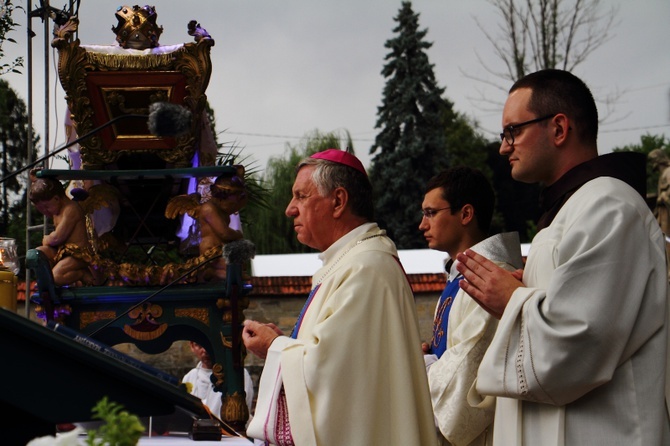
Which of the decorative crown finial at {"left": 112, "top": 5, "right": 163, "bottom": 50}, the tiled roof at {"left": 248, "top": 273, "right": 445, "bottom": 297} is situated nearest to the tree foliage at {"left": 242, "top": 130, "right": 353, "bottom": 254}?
the tiled roof at {"left": 248, "top": 273, "right": 445, "bottom": 297}

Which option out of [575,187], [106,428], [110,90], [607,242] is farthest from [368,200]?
[110,90]

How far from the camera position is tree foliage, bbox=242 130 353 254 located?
95.8ft

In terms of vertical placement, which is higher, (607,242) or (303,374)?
(607,242)

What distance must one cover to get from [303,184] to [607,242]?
129 cm

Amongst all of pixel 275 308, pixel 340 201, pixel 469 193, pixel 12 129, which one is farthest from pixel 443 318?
pixel 12 129

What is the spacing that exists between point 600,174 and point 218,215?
3.64 meters

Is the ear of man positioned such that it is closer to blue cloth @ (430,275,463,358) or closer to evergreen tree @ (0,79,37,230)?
blue cloth @ (430,275,463,358)

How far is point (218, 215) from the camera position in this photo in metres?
6.21

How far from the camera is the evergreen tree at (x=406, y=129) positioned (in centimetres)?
3244

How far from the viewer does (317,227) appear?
11.7 ft

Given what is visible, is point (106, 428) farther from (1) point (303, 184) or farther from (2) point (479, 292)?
(1) point (303, 184)

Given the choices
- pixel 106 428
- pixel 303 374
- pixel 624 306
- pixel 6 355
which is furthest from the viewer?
pixel 303 374

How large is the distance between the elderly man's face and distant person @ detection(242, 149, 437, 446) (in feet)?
0.28

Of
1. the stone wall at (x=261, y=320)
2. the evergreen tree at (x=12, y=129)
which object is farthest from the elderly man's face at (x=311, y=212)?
the evergreen tree at (x=12, y=129)
